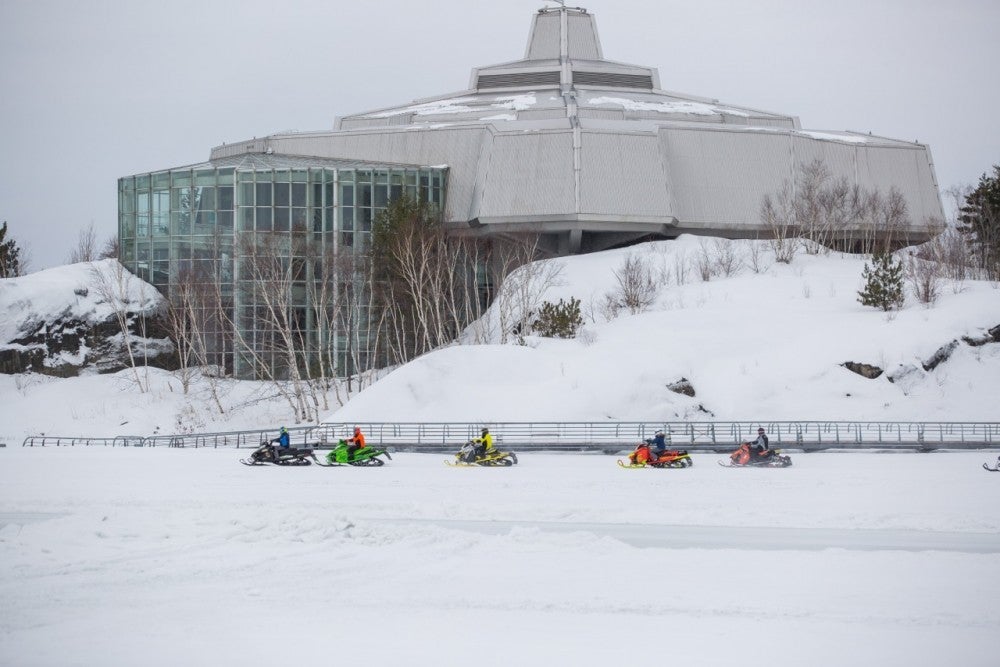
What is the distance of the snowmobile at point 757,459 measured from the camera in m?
31.3

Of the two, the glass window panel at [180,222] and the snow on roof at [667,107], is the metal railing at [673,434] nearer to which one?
the glass window panel at [180,222]

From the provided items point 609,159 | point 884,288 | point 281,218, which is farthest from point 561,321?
point 281,218

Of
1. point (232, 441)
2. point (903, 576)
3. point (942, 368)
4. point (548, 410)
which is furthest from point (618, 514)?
point (232, 441)

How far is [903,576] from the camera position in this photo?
634 inches

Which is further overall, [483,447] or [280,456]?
[280,456]

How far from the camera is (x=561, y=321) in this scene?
4891 centimetres

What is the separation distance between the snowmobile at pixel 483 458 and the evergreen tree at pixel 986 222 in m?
36.6

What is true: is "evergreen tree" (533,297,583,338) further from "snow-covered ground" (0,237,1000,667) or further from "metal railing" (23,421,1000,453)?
"metal railing" (23,421,1000,453)

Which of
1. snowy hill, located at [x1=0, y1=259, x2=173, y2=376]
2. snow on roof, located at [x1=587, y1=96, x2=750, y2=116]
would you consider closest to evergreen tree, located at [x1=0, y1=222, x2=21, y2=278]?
snowy hill, located at [x1=0, y1=259, x2=173, y2=376]

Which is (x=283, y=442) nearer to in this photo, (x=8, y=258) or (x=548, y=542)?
(x=548, y=542)

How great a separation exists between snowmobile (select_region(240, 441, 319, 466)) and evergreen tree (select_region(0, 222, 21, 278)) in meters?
48.9

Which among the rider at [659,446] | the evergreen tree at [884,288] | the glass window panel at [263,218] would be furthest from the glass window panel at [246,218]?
the rider at [659,446]

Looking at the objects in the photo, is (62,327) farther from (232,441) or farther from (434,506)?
(434,506)

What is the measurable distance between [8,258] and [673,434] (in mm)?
61974
